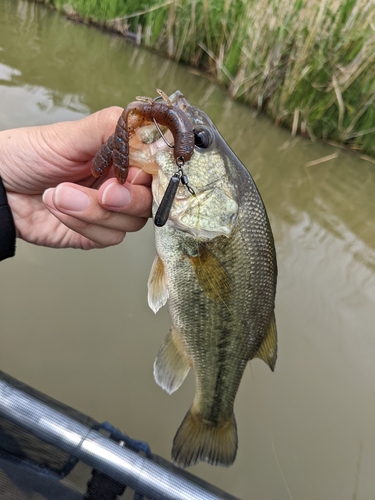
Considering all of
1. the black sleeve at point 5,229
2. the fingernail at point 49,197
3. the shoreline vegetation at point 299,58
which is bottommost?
the black sleeve at point 5,229

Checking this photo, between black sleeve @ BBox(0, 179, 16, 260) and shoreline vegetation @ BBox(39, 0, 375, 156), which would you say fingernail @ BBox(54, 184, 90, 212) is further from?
shoreline vegetation @ BBox(39, 0, 375, 156)

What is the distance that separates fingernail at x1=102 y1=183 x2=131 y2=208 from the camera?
3.97 feet

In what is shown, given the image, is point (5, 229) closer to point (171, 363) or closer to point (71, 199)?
point (71, 199)

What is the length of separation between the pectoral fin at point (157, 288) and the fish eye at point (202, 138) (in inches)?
18.3

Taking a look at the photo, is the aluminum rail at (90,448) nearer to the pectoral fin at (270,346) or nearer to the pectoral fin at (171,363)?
the pectoral fin at (171,363)

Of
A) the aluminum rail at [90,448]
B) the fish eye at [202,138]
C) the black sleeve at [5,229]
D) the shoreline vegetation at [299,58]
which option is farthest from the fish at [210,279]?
the shoreline vegetation at [299,58]

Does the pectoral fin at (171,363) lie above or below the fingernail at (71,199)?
below

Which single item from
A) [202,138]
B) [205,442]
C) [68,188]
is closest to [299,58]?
[202,138]

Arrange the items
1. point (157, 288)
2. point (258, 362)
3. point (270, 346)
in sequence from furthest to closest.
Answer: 1. point (258, 362)
2. point (270, 346)
3. point (157, 288)

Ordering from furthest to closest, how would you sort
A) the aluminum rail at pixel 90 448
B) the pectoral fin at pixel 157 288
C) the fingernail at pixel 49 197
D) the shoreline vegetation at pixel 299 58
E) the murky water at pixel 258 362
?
the shoreline vegetation at pixel 299 58 < the murky water at pixel 258 362 < the pectoral fin at pixel 157 288 < the fingernail at pixel 49 197 < the aluminum rail at pixel 90 448

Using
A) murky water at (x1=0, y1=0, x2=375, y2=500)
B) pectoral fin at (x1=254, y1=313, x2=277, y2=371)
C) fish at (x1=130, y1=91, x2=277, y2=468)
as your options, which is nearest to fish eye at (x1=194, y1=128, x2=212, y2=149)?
fish at (x1=130, y1=91, x2=277, y2=468)

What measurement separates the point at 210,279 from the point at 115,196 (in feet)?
1.48

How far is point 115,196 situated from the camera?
1.21 meters

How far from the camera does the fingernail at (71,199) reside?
1.21 meters
